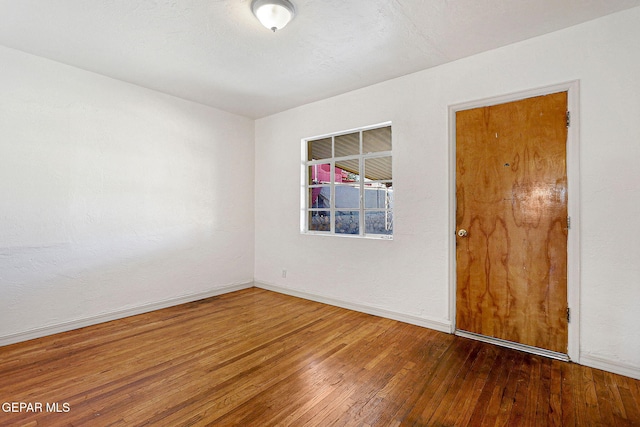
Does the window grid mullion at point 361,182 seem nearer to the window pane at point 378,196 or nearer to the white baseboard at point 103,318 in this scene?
the window pane at point 378,196

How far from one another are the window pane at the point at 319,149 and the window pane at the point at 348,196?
0.52m

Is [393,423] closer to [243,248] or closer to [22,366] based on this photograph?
[22,366]

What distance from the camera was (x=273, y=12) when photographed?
219 cm

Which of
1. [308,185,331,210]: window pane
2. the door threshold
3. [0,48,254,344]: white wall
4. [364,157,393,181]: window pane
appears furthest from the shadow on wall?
the door threshold

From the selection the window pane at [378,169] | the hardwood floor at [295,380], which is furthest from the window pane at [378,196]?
the hardwood floor at [295,380]

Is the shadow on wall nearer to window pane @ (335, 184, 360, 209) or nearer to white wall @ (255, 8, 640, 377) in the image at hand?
white wall @ (255, 8, 640, 377)

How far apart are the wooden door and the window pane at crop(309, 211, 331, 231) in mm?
1803

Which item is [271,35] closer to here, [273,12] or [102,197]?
[273,12]

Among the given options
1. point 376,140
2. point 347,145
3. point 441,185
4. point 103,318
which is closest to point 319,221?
point 347,145

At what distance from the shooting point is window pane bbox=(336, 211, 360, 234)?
3.97 metres

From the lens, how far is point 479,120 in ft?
9.62

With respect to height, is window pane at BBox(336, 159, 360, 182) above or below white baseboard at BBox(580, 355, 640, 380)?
above

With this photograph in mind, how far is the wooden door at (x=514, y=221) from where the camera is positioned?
8.41 feet

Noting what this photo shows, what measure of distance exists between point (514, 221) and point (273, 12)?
2.67 meters
